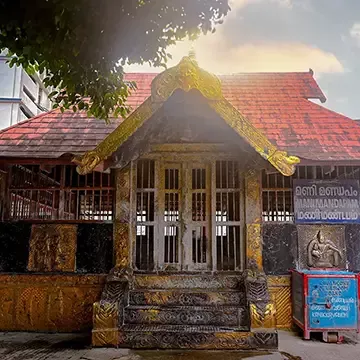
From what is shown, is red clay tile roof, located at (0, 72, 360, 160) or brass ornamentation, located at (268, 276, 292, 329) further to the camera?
red clay tile roof, located at (0, 72, 360, 160)

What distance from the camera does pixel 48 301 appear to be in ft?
23.2

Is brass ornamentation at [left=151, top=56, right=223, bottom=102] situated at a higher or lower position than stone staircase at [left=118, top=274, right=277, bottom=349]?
higher

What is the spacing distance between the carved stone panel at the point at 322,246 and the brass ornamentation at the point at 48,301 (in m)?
3.74

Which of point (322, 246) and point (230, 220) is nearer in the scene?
point (322, 246)

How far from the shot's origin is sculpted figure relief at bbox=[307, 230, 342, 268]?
23.2 feet

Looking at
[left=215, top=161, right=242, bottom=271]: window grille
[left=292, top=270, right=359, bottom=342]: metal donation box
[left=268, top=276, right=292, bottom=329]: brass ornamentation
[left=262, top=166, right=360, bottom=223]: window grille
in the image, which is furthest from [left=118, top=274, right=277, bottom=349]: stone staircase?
[left=262, top=166, right=360, bottom=223]: window grille

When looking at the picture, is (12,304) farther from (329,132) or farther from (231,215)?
(329,132)

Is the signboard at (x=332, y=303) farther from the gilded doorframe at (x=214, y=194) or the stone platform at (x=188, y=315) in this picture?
the gilded doorframe at (x=214, y=194)

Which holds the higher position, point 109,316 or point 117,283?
point 117,283

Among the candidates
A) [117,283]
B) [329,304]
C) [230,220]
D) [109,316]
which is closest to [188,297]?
[117,283]

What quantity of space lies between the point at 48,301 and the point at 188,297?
2635mm

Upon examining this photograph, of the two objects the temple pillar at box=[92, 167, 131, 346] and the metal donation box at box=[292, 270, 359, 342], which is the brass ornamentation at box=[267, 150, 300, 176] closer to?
the metal donation box at box=[292, 270, 359, 342]

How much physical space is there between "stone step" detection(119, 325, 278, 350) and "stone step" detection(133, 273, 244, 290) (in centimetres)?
102

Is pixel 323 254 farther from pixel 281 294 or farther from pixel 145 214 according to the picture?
pixel 145 214
